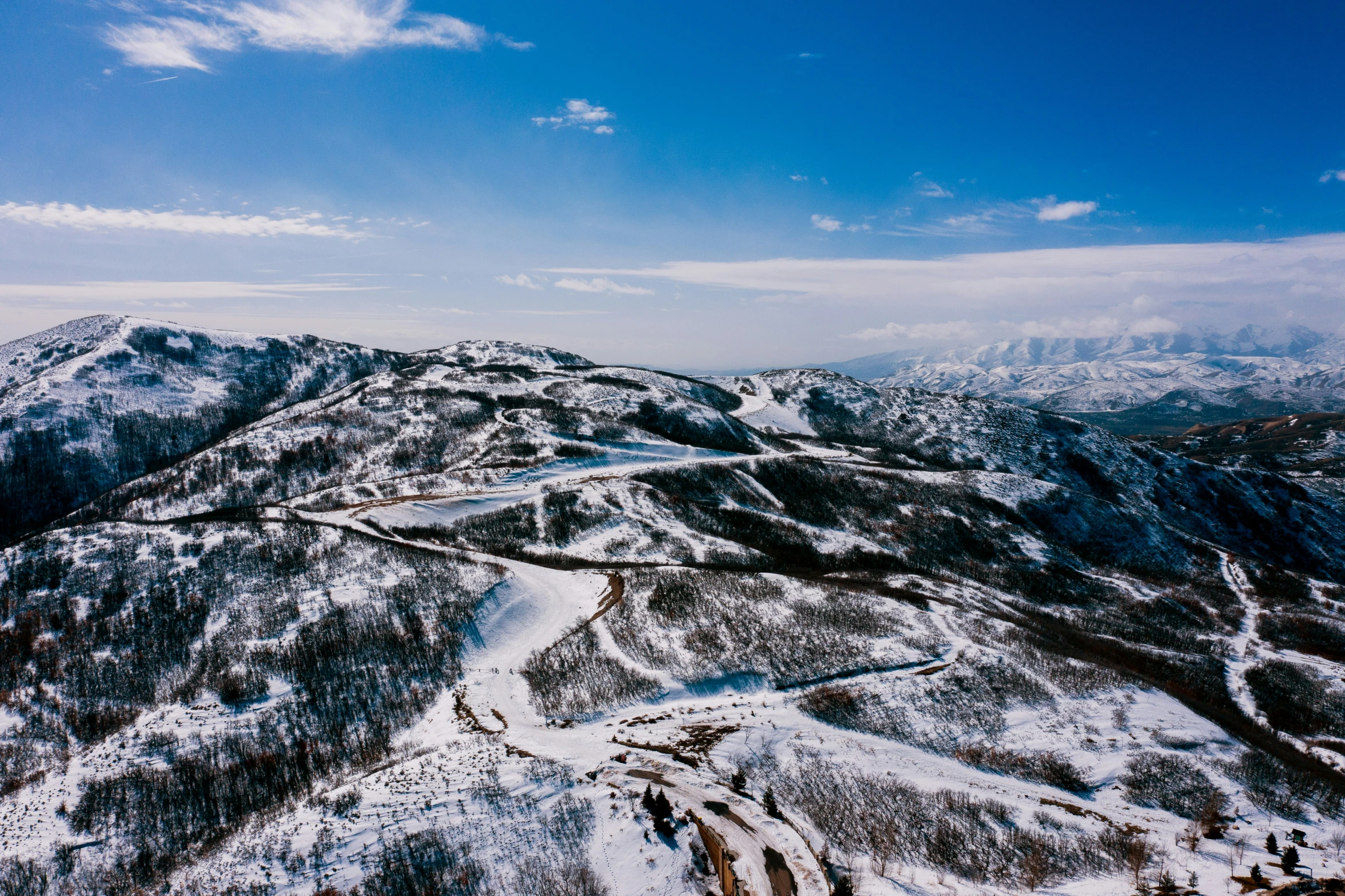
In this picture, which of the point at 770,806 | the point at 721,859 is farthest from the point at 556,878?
the point at 770,806

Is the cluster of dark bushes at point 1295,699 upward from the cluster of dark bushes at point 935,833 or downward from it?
downward

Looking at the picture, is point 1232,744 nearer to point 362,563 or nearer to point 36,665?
point 362,563

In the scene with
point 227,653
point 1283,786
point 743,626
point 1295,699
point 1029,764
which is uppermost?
point 1283,786

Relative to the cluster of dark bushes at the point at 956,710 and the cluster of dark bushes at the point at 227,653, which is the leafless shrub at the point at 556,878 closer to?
the cluster of dark bushes at the point at 227,653

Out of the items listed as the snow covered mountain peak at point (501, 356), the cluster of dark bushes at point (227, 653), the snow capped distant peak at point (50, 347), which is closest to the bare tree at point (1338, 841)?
the cluster of dark bushes at point (227, 653)

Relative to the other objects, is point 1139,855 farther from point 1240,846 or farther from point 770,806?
point 770,806

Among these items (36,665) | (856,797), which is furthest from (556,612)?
(36,665)
